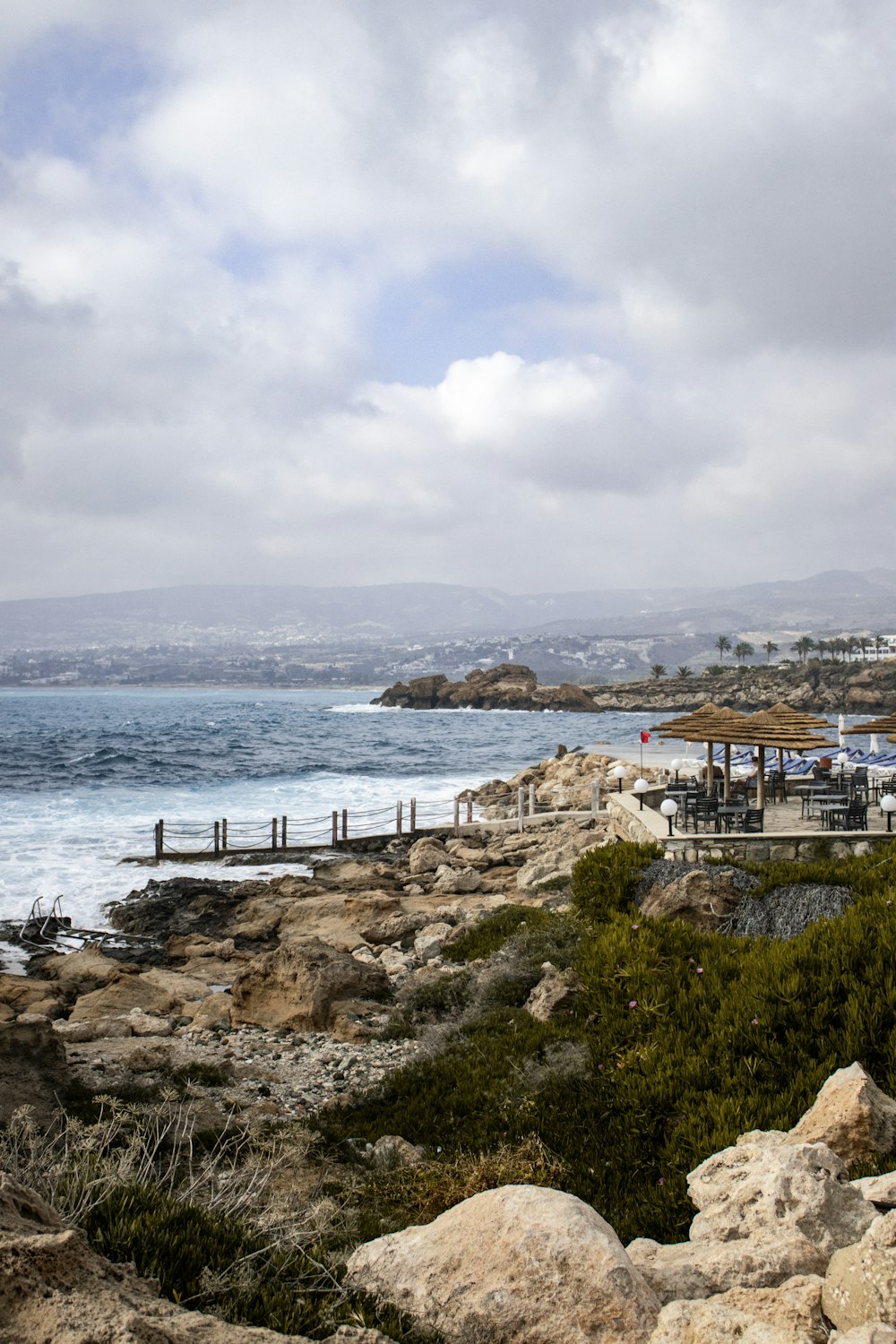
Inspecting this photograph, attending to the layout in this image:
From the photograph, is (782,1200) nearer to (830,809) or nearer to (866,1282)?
(866,1282)

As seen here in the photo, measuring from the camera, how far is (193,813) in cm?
3003

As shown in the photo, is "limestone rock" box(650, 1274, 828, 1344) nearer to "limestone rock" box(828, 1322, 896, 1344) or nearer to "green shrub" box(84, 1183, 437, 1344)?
"limestone rock" box(828, 1322, 896, 1344)

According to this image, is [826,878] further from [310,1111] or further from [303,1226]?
[303,1226]

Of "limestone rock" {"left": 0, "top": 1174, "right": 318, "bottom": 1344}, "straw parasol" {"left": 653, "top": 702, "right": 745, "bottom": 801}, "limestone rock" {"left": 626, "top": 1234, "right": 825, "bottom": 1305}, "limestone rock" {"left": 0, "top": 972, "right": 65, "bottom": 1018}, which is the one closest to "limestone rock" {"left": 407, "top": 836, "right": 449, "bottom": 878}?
"straw parasol" {"left": 653, "top": 702, "right": 745, "bottom": 801}

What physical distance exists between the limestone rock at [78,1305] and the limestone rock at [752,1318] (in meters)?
1.30

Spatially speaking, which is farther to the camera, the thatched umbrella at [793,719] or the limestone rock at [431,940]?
the thatched umbrella at [793,719]

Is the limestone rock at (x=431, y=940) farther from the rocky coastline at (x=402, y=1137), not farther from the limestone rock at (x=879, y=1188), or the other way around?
the limestone rock at (x=879, y=1188)

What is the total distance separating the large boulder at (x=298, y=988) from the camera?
31.4ft

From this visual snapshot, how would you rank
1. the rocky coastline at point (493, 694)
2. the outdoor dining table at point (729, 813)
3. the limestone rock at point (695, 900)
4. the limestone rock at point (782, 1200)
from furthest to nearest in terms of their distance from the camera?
the rocky coastline at point (493, 694) → the outdoor dining table at point (729, 813) → the limestone rock at point (695, 900) → the limestone rock at point (782, 1200)

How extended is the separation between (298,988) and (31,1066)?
333 cm

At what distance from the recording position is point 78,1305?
2.63 meters

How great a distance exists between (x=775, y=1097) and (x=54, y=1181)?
177 inches

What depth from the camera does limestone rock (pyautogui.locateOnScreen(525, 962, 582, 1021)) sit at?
27.0ft

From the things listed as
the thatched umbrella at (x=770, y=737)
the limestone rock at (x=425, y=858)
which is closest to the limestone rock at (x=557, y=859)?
the limestone rock at (x=425, y=858)
